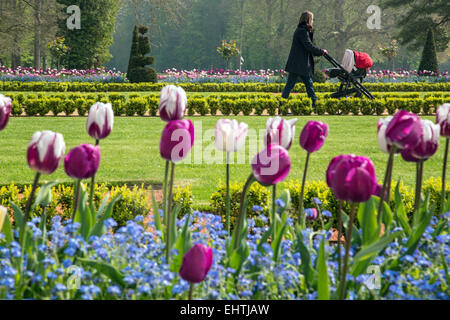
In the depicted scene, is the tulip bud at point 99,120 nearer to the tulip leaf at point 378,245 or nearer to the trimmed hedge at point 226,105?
the tulip leaf at point 378,245

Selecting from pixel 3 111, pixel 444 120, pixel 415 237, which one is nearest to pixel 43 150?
pixel 3 111

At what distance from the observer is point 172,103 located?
2.28 meters

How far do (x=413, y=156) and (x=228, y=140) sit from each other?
2.81 ft

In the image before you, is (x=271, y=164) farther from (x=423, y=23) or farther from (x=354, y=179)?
(x=423, y=23)

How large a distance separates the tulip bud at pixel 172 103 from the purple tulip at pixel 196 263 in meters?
0.83

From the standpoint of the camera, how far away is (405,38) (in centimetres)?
2994

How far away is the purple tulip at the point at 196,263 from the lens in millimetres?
1618

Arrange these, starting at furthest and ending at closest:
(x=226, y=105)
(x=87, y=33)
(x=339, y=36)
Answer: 1. (x=339, y=36)
2. (x=87, y=33)
3. (x=226, y=105)

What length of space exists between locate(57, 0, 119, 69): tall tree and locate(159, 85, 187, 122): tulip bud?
28040mm

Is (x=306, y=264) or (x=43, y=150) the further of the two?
(x=306, y=264)

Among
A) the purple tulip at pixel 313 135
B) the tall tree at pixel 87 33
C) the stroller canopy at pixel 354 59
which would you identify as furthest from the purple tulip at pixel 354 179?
the tall tree at pixel 87 33

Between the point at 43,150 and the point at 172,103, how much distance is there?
23.6 inches
